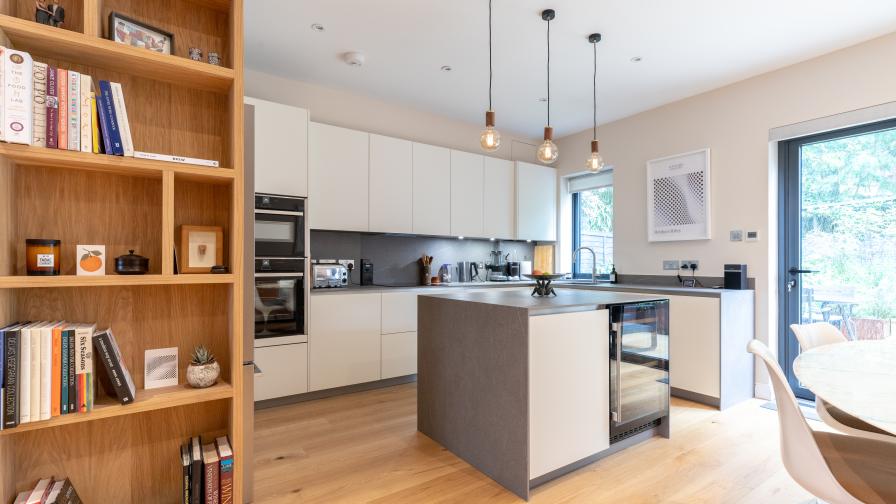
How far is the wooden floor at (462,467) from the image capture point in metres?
2.05

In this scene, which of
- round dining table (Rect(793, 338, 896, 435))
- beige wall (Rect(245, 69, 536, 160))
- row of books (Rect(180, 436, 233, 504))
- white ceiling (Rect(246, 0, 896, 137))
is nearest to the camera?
round dining table (Rect(793, 338, 896, 435))

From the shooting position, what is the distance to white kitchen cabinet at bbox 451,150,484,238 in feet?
14.8

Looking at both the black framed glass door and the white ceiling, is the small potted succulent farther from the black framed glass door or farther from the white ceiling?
the black framed glass door

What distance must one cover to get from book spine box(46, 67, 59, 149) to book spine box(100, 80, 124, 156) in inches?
4.5

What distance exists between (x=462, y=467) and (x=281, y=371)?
1.66 m

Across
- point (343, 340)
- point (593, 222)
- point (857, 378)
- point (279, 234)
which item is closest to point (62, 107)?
point (279, 234)

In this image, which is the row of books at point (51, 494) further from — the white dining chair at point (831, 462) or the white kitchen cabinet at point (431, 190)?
the white kitchen cabinet at point (431, 190)

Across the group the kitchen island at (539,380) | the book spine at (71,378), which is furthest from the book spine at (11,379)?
the kitchen island at (539,380)

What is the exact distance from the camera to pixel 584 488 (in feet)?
6.95

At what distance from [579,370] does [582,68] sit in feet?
8.29

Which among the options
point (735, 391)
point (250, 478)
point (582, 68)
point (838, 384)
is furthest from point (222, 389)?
point (735, 391)

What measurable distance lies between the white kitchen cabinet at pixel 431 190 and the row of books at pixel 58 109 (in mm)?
2913

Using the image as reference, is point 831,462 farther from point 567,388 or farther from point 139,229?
point 139,229

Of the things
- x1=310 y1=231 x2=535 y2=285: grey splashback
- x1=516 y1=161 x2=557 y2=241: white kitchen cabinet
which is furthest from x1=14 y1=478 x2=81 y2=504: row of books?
x1=516 y1=161 x2=557 y2=241: white kitchen cabinet
